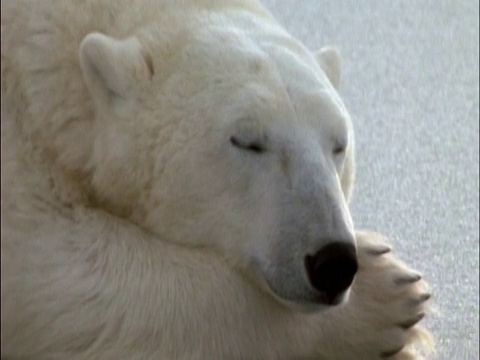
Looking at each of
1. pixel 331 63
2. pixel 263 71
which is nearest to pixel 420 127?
pixel 331 63

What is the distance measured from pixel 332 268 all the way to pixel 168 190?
203mm

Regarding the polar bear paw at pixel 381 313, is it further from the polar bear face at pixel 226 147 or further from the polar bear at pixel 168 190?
the polar bear face at pixel 226 147

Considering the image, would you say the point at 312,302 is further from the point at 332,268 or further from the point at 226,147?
the point at 226,147

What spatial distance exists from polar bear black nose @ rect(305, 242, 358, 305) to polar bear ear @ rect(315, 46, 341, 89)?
30 cm

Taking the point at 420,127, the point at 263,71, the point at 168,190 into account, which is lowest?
the point at 420,127

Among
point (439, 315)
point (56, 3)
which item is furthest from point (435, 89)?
point (56, 3)

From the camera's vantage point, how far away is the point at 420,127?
2.43m

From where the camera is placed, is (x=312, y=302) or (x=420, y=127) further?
(x=420, y=127)

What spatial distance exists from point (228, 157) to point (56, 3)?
289 mm

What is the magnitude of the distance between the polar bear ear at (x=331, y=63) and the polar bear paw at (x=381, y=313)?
0.20 m

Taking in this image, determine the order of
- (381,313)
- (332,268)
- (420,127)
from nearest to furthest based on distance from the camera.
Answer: (332,268) < (381,313) < (420,127)

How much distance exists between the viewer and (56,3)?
128cm

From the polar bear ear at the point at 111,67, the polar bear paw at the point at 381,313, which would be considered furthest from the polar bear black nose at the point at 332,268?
the polar bear ear at the point at 111,67

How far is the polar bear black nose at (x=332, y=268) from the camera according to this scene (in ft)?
3.61
